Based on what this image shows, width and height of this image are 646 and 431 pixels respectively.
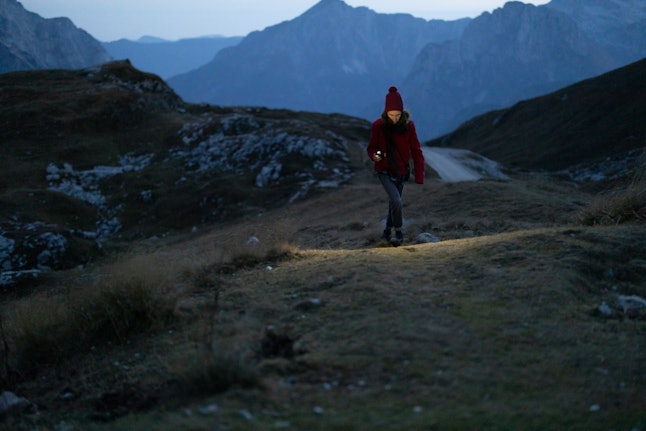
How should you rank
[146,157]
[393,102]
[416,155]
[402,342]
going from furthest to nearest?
[146,157]
[416,155]
[393,102]
[402,342]

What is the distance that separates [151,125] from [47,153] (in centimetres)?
798

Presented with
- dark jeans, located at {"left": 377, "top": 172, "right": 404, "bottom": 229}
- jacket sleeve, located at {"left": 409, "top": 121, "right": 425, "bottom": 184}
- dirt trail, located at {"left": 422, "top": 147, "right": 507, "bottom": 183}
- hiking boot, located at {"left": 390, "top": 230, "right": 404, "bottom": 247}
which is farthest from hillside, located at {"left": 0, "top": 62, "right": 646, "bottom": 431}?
dirt trail, located at {"left": 422, "top": 147, "right": 507, "bottom": 183}

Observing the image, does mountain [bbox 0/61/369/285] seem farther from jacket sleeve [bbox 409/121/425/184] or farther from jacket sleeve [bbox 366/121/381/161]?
jacket sleeve [bbox 409/121/425/184]

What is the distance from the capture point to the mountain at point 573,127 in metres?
48.3

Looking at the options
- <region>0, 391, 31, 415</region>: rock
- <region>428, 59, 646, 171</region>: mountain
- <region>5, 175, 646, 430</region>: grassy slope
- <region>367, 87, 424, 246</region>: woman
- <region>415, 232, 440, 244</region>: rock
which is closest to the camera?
<region>5, 175, 646, 430</region>: grassy slope

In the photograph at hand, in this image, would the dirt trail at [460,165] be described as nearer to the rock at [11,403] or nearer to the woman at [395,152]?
the woman at [395,152]

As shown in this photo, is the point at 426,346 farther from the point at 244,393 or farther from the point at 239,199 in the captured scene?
the point at 239,199

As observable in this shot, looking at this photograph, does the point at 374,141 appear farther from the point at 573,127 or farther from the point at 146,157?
the point at 573,127

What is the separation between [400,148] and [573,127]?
5461 centimetres

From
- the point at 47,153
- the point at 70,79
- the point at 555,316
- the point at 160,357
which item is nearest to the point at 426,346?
the point at 555,316

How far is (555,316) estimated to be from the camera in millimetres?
5309

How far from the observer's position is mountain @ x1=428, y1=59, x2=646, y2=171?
4828 cm

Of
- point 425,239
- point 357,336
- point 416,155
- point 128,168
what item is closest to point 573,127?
point 128,168

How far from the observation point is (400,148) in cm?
962
